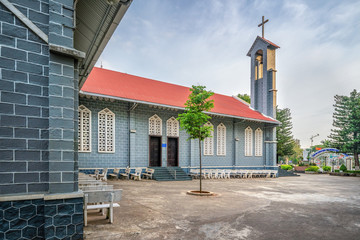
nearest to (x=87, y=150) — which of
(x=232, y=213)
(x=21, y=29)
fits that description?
(x=232, y=213)

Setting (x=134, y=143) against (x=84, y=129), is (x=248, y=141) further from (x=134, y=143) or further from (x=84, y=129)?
(x=84, y=129)

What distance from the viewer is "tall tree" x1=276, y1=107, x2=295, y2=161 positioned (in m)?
39.6

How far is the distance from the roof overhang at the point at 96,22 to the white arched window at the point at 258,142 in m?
20.0

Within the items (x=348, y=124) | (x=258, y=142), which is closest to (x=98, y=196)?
(x=258, y=142)

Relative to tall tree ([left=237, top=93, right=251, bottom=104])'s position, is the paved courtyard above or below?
below

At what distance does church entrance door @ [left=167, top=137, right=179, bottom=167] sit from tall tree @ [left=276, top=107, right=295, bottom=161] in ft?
84.5

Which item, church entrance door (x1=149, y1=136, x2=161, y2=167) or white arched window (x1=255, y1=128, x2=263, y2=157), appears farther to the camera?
white arched window (x1=255, y1=128, x2=263, y2=157)

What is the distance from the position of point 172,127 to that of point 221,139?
521cm

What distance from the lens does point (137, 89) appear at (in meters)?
18.4

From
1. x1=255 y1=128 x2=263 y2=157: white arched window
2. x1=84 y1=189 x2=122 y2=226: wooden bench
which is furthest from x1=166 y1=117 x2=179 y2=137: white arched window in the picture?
x1=84 y1=189 x2=122 y2=226: wooden bench

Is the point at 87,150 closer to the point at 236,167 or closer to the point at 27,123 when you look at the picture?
the point at 27,123

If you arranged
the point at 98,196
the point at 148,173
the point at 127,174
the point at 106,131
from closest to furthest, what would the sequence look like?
1. the point at 98,196
2. the point at 106,131
3. the point at 127,174
4. the point at 148,173

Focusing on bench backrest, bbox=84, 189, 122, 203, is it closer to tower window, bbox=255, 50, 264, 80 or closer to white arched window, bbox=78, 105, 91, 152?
white arched window, bbox=78, 105, 91, 152

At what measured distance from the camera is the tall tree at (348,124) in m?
32.2
